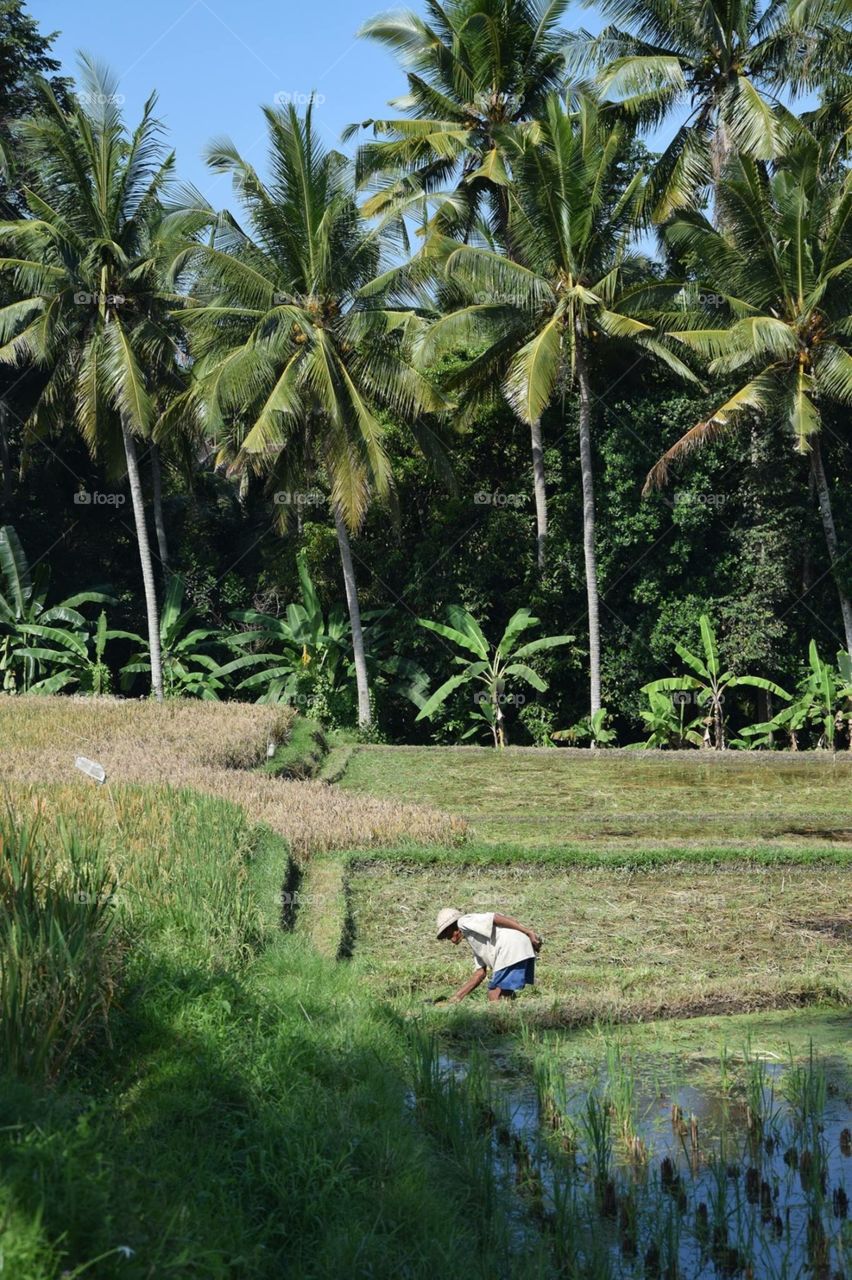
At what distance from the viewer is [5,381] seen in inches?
895

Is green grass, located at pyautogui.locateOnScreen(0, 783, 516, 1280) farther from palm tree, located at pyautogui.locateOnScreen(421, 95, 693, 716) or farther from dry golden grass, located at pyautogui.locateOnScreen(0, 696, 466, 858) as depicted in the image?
palm tree, located at pyautogui.locateOnScreen(421, 95, 693, 716)

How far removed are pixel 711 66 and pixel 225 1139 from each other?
60.6 feet

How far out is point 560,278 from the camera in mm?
17750

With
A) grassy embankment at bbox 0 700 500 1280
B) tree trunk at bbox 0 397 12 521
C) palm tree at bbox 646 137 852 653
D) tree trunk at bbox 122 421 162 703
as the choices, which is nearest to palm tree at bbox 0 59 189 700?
tree trunk at bbox 122 421 162 703

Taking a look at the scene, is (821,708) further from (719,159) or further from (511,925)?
→ (511,925)

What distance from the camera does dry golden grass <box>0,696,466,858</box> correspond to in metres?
10.1

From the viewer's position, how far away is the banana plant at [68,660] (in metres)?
19.7

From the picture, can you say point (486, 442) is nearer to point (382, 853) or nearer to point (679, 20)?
point (679, 20)

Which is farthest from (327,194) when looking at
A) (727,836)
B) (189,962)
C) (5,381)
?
(189,962)

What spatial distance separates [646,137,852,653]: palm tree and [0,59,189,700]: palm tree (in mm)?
7608

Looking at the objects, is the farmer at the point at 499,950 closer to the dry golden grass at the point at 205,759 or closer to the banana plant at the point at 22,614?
the dry golden grass at the point at 205,759

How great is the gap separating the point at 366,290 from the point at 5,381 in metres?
8.08

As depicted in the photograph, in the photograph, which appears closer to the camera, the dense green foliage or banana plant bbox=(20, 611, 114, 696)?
the dense green foliage

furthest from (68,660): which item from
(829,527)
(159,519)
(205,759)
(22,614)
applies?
(829,527)
